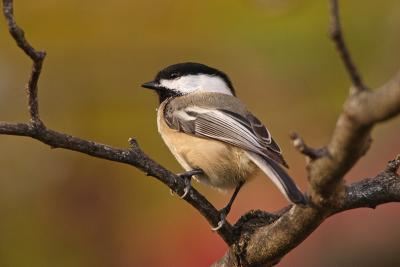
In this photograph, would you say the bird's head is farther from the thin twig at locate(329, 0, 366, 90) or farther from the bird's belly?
the thin twig at locate(329, 0, 366, 90)

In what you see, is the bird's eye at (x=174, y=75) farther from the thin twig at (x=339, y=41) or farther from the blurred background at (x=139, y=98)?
the thin twig at (x=339, y=41)

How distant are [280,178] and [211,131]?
0.75 m

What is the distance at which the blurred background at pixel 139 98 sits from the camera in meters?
3.34

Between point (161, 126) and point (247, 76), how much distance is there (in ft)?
3.72

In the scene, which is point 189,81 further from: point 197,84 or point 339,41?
point 339,41

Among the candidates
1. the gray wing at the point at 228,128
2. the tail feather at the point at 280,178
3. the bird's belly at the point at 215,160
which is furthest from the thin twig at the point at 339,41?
the bird's belly at the point at 215,160

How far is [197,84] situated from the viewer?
3318 mm

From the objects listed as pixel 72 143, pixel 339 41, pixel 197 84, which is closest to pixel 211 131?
pixel 197 84

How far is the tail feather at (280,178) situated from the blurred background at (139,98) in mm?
783

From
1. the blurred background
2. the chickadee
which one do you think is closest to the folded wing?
the chickadee

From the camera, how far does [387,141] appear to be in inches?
132

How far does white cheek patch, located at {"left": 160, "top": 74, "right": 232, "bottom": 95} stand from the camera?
3.30 metres

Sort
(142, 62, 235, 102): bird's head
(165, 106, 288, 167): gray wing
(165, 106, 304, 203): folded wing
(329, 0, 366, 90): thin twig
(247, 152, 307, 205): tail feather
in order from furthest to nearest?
(142, 62, 235, 102): bird's head
(165, 106, 288, 167): gray wing
(165, 106, 304, 203): folded wing
(247, 152, 307, 205): tail feather
(329, 0, 366, 90): thin twig

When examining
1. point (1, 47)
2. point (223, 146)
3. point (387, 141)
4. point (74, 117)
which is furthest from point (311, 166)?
point (1, 47)
